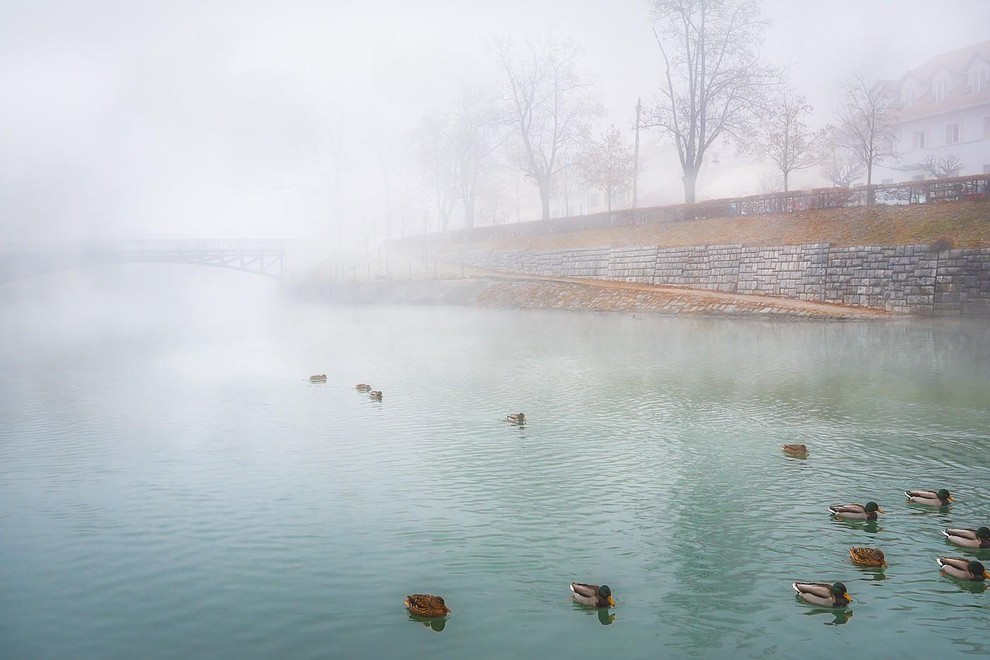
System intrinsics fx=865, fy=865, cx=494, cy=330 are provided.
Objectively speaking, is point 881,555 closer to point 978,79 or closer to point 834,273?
point 834,273

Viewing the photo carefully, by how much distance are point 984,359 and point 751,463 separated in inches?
624

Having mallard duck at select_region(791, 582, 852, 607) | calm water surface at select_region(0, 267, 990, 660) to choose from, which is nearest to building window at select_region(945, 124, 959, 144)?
calm water surface at select_region(0, 267, 990, 660)

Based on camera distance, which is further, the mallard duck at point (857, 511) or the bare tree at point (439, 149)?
the bare tree at point (439, 149)

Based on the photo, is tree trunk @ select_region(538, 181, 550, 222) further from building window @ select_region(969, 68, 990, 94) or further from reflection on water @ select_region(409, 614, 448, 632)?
reflection on water @ select_region(409, 614, 448, 632)

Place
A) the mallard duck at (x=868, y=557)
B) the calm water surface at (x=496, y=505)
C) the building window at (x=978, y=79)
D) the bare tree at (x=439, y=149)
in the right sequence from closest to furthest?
the calm water surface at (x=496, y=505), the mallard duck at (x=868, y=557), the building window at (x=978, y=79), the bare tree at (x=439, y=149)

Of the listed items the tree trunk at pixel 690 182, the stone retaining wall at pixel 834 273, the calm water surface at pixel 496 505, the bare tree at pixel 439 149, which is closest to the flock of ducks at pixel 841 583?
the calm water surface at pixel 496 505

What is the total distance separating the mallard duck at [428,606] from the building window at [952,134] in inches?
3026

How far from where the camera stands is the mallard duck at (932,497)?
1396cm

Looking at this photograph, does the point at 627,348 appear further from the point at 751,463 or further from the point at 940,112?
the point at 940,112

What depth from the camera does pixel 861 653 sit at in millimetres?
9438

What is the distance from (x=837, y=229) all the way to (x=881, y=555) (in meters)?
39.6

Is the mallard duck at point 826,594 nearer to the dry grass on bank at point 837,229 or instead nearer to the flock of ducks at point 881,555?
the flock of ducks at point 881,555

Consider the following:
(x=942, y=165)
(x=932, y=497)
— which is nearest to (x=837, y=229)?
(x=942, y=165)

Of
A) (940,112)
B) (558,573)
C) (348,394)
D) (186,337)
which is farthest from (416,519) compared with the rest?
(940,112)
